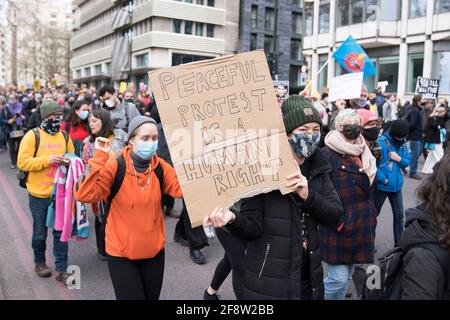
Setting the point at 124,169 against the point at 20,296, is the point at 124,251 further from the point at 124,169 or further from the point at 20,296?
the point at 20,296

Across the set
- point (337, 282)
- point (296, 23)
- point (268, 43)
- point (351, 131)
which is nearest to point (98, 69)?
point (268, 43)

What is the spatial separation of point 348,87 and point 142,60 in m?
44.4

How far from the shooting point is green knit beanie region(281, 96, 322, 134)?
8.76 ft

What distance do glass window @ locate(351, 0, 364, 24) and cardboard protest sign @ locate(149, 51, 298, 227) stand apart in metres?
31.4

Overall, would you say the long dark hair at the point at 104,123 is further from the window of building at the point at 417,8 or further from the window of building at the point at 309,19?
the window of building at the point at 309,19

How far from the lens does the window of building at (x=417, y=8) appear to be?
88.9ft

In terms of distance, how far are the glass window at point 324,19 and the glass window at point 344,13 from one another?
1.27m

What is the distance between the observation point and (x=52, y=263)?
5.41 meters

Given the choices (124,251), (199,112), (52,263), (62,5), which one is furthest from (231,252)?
(62,5)

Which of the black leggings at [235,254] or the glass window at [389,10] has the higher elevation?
the glass window at [389,10]

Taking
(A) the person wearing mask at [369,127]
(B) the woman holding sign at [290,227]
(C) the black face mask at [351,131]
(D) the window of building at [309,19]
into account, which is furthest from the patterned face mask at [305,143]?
(D) the window of building at [309,19]

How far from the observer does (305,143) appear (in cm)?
266

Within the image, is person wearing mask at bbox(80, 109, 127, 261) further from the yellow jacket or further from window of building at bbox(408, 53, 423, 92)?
window of building at bbox(408, 53, 423, 92)

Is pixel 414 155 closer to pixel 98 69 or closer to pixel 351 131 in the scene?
pixel 351 131
